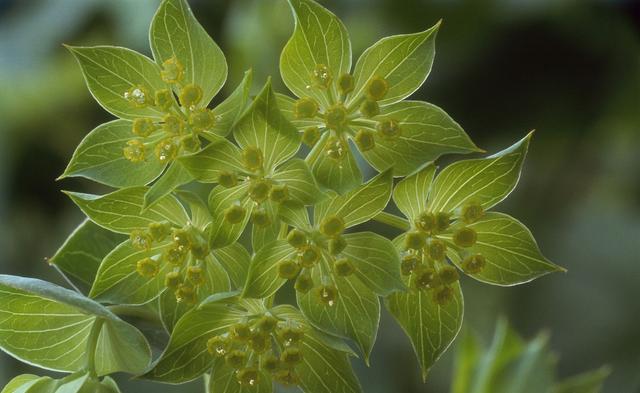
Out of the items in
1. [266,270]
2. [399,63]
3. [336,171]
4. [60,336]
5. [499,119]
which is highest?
[499,119]

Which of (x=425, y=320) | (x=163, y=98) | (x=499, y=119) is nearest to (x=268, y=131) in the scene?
(x=163, y=98)

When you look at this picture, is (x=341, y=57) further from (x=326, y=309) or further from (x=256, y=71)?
(x=256, y=71)

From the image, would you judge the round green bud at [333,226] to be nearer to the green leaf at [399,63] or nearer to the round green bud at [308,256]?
the round green bud at [308,256]

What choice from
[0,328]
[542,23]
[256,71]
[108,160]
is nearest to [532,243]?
[108,160]

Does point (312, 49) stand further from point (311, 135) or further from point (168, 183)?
point (168, 183)

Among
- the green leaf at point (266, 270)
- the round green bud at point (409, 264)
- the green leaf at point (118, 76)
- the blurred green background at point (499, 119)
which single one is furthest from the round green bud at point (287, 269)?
the blurred green background at point (499, 119)

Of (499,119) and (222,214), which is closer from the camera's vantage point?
(222,214)
